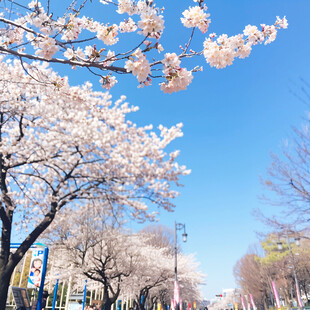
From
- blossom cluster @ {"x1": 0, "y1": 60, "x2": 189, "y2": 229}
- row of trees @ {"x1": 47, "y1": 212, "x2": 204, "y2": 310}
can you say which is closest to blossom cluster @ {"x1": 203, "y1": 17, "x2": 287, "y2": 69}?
blossom cluster @ {"x1": 0, "y1": 60, "x2": 189, "y2": 229}

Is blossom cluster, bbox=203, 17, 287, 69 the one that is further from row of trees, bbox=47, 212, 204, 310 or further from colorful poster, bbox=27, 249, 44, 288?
row of trees, bbox=47, 212, 204, 310

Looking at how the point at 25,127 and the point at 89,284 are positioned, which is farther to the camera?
the point at 89,284

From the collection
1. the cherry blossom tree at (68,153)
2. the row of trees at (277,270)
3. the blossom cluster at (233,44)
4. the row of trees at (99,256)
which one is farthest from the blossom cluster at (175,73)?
the row of trees at (277,270)

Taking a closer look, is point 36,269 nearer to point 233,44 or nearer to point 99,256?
point 99,256

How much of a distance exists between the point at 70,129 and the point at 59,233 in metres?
8.99

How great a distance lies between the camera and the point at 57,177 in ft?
35.4

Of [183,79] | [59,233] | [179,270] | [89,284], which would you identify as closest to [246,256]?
[179,270]

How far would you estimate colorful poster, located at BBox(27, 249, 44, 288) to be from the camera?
881 centimetres

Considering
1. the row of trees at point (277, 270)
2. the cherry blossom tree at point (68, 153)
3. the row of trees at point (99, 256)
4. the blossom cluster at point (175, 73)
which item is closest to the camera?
the blossom cluster at point (175, 73)

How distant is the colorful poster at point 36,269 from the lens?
28.9ft

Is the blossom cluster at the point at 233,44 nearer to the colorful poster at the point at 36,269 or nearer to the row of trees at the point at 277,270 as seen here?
the colorful poster at the point at 36,269

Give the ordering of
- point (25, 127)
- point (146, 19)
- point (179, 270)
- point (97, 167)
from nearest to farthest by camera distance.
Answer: point (146, 19)
point (25, 127)
point (97, 167)
point (179, 270)

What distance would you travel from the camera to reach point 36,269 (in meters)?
9.02

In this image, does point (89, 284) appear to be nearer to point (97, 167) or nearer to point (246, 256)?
point (97, 167)
